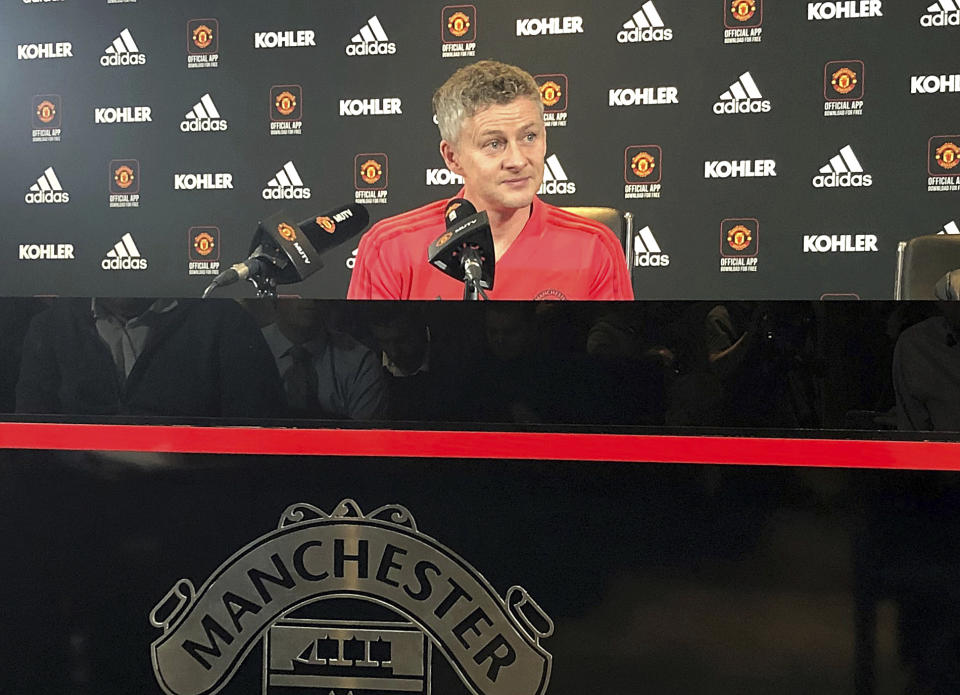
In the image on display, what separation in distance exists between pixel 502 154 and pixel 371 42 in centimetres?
181

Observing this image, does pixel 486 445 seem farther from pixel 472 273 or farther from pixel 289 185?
pixel 289 185

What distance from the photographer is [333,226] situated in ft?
4.95

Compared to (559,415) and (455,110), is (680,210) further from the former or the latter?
(559,415)

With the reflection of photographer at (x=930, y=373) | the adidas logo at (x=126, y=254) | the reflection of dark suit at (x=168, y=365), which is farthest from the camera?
the adidas logo at (x=126, y=254)

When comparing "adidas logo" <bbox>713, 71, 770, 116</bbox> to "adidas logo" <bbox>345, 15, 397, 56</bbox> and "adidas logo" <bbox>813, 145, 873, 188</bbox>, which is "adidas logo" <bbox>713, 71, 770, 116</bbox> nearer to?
"adidas logo" <bbox>813, 145, 873, 188</bbox>

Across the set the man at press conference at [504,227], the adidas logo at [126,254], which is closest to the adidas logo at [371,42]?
the adidas logo at [126,254]

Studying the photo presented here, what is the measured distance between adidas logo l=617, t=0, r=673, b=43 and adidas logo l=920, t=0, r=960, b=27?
1055mm

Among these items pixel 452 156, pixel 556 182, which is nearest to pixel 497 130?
pixel 452 156

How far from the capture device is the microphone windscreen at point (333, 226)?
1441mm

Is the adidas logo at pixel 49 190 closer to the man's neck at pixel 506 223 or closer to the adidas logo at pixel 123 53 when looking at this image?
the adidas logo at pixel 123 53

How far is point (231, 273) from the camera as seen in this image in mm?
1254

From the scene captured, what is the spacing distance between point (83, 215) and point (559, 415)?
12.7 feet

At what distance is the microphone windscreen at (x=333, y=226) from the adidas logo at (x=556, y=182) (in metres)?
2.16

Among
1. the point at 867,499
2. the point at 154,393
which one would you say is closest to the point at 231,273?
the point at 154,393
